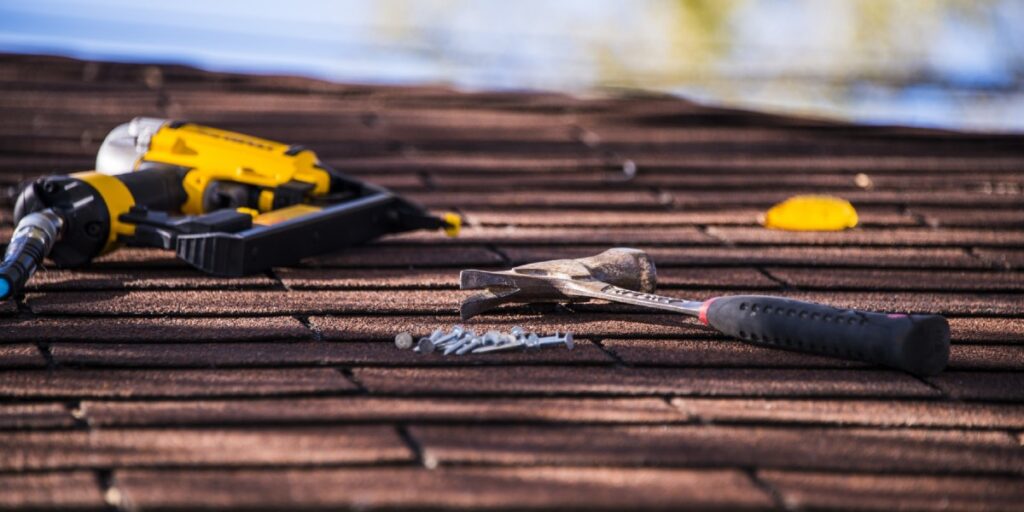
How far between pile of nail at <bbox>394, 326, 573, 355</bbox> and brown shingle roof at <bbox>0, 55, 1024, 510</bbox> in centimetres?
5

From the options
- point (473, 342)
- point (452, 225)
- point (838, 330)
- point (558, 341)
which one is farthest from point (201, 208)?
point (838, 330)

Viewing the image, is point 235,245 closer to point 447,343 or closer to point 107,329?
point 107,329

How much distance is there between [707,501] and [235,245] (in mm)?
1657

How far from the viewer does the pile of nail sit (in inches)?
104

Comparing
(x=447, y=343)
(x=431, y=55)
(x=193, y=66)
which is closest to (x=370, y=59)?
(x=431, y=55)

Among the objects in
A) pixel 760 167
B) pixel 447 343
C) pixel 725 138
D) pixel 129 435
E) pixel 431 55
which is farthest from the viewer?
pixel 431 55

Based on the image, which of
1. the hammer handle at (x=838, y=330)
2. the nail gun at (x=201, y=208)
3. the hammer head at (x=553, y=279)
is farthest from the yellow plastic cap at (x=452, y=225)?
the hammer handle at (x=838, y=330)

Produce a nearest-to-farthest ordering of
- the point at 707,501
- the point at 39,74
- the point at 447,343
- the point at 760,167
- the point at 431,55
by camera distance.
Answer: the point at 707,501 → the point at 447,343 → the point at 760,167 → the point at 39,74 → the point at 431,55

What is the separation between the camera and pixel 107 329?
8.98 ft

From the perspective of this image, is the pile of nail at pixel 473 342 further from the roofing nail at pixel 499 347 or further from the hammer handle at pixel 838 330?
the hammer handle at pixel 838 330

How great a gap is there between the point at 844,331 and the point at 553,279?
2.40 feet

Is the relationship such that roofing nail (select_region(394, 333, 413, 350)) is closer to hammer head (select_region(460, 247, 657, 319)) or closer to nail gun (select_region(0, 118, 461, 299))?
hammer head (select_region(460, 247, 657, 319))

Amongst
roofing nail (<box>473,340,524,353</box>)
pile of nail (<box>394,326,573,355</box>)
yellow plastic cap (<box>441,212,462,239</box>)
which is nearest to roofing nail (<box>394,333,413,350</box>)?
pile of nail (<box>394,326,573,355</box>)

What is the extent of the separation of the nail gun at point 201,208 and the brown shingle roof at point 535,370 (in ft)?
0.26
